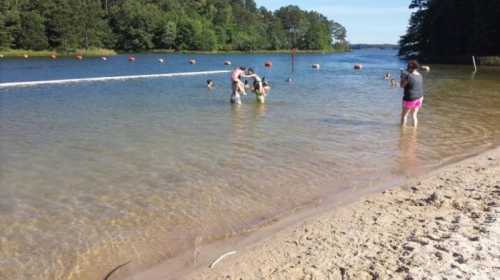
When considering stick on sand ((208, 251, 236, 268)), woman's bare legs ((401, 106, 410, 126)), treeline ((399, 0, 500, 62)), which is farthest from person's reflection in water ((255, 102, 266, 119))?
treeline ((399, 0, 500, 62))

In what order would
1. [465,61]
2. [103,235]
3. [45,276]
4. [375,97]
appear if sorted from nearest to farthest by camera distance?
[45,276] < [103,235] < [375,97] < [465,61]

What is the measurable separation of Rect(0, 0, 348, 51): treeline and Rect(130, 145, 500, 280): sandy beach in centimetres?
8953

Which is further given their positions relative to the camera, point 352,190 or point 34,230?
point 352,190

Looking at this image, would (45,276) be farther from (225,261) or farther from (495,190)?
(495,190)

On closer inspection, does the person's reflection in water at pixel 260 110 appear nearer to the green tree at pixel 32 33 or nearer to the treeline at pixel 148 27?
the treeline at pixel 148 27

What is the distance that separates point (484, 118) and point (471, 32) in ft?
194

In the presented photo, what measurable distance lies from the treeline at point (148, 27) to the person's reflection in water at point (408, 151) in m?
84.9

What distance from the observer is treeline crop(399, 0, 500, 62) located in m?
63.9

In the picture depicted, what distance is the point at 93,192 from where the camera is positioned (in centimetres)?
834

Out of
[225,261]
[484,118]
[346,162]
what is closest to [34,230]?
[225,261]

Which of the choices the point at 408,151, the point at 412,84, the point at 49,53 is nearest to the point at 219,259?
the point at 408,151

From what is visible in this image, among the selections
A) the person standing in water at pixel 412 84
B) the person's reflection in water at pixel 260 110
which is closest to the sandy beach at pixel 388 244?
the person standing in water at pixel 412 84

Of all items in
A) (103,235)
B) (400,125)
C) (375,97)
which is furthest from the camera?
(375,97)

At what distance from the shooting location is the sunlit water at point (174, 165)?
21.0 feet
